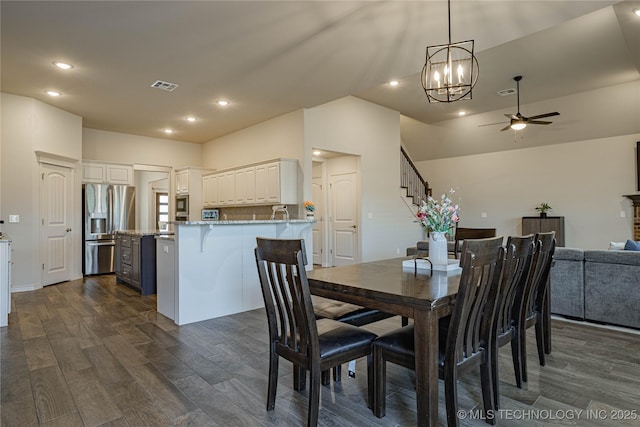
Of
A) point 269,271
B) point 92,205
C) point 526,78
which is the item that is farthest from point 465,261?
point 92,205

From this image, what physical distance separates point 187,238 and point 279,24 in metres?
Answer: 2.43

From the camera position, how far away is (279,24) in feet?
11.2

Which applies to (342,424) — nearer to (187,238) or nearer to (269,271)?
(269,271)

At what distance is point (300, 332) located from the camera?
1.95 m

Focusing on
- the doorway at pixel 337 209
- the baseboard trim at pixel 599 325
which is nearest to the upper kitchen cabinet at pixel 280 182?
the doorway at pixel 337 209

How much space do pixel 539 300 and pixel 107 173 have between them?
7.97 m

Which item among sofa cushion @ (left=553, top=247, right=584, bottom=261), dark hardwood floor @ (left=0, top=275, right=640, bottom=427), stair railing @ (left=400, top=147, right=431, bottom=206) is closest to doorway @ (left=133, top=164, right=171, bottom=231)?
dark hardwood floor @ (left=0, top=275, right=640, bottom=427)

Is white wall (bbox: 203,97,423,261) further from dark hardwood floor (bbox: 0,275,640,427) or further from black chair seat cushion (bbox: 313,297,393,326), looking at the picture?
black chair seat cushion (bbox: 313,297,393,326)

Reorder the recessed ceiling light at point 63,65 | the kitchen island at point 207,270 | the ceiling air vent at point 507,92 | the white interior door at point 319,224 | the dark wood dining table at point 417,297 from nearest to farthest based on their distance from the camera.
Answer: the dark wood dining table at point 417,297, the kitchen island at point 207,270, the recessed ceiling light at point 63,65, the ceiling air vent at point 507,92, the white interior door at point 319,224

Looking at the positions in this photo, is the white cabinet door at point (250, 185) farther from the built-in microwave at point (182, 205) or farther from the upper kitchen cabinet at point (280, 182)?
the built-in microwave at point (182, 205)

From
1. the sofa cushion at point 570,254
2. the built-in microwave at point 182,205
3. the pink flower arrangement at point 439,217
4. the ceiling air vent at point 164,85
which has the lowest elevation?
the sofa cushion at point 570,254

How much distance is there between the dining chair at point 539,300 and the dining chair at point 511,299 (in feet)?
0.17

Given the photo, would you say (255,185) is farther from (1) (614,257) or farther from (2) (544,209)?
(2) (544,209)

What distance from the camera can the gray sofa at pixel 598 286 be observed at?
338cm
